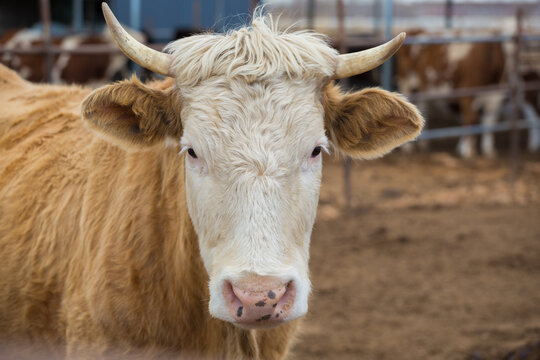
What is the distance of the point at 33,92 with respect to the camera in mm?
3639

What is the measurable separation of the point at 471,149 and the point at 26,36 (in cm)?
751

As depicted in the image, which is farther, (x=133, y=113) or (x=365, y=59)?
(x=133, y=113)

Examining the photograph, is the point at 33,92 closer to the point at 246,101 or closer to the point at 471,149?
the point at 246,101

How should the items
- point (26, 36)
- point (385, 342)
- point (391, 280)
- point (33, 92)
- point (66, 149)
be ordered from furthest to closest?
point (26, 36), point (391, 280), point (385, 342), point (33, 92), point (66, 149)

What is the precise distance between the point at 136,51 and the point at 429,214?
17.1 feet

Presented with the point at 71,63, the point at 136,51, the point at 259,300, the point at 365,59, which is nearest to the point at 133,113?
the point at 136,51

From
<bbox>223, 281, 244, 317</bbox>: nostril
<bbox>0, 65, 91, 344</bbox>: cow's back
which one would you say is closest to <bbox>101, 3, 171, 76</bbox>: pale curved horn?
<bbox>0, 65, 91, 344</bbox>: cow's back

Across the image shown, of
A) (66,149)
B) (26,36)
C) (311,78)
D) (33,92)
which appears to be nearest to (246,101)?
(311,78)

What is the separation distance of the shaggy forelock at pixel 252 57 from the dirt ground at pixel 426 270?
2118 mm

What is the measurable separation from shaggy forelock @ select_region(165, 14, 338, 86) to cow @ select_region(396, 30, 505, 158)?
8.15 meters

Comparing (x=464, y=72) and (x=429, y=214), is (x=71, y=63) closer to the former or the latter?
(x=464, y=72)

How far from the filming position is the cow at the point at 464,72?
33.8 feet

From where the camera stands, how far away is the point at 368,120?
268 cm

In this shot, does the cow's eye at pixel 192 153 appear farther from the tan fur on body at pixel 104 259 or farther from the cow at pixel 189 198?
the tan fur on body at pixel 104 259
